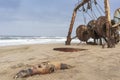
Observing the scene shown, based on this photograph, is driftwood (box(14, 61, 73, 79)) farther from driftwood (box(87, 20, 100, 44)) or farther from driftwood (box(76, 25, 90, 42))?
driftwood (box(76, 25, 90, 42))

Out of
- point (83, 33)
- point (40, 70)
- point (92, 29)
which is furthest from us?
point (83, 33)

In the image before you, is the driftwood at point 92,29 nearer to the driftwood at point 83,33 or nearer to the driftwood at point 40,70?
A: the driftwood at point 83,33

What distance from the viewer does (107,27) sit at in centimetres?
1405

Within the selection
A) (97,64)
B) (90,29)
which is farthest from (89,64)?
(90,29)

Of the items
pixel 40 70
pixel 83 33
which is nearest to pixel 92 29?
pixel 83 33

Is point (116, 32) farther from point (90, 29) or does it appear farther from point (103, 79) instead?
point (103, 79)

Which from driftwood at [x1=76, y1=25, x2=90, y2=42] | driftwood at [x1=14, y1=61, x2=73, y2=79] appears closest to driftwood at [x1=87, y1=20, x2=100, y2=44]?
driftwood at [x1=76, y1=25, x2=90, y2=42]

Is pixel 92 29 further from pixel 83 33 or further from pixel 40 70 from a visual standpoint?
pixel 40 70

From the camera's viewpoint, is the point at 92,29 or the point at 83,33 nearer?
the point at 92,29

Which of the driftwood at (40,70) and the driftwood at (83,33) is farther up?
the driftwood at (83,33)

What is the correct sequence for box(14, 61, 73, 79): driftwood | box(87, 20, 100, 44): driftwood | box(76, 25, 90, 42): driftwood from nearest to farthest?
box(14, 61, 73, 79): driftwood, box(87, 20, 100, 44): driftwood, box(76, 25, 90, 42): driftwood

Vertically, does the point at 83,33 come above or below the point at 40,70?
above

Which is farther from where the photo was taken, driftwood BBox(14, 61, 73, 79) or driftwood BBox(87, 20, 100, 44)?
driftwood BBox(87, 20, 100, 44)

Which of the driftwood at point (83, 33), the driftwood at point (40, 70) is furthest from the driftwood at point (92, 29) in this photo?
the driftwood at point (40, 70)
